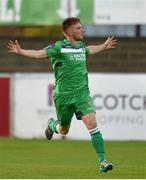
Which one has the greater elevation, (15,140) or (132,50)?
(132,50)

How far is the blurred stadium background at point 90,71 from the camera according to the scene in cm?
2180

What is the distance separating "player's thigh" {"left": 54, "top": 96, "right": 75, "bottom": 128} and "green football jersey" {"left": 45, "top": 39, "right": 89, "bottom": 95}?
0.49 feet

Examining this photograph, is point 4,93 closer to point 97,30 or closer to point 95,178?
point 97,30

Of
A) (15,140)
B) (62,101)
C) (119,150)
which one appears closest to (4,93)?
(15,140)

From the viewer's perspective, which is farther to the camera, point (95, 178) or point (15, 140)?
point (15, 140)

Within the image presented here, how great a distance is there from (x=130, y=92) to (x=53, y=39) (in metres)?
3.06

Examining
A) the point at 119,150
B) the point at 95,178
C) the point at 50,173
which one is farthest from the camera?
the point at 119,150

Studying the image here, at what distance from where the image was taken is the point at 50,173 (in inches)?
481

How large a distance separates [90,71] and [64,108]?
428 inches

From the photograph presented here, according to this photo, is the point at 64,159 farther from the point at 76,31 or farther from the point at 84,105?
the point at 76,31

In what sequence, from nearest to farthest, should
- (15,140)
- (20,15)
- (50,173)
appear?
(50,173) → (15,140) → (20,15)

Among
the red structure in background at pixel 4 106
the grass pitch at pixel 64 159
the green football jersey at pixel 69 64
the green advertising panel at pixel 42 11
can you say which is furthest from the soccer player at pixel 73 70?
the green advertising panel at pixel 42 11

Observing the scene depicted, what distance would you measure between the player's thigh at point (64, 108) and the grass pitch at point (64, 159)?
2.46ft

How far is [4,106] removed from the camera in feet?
72.1
